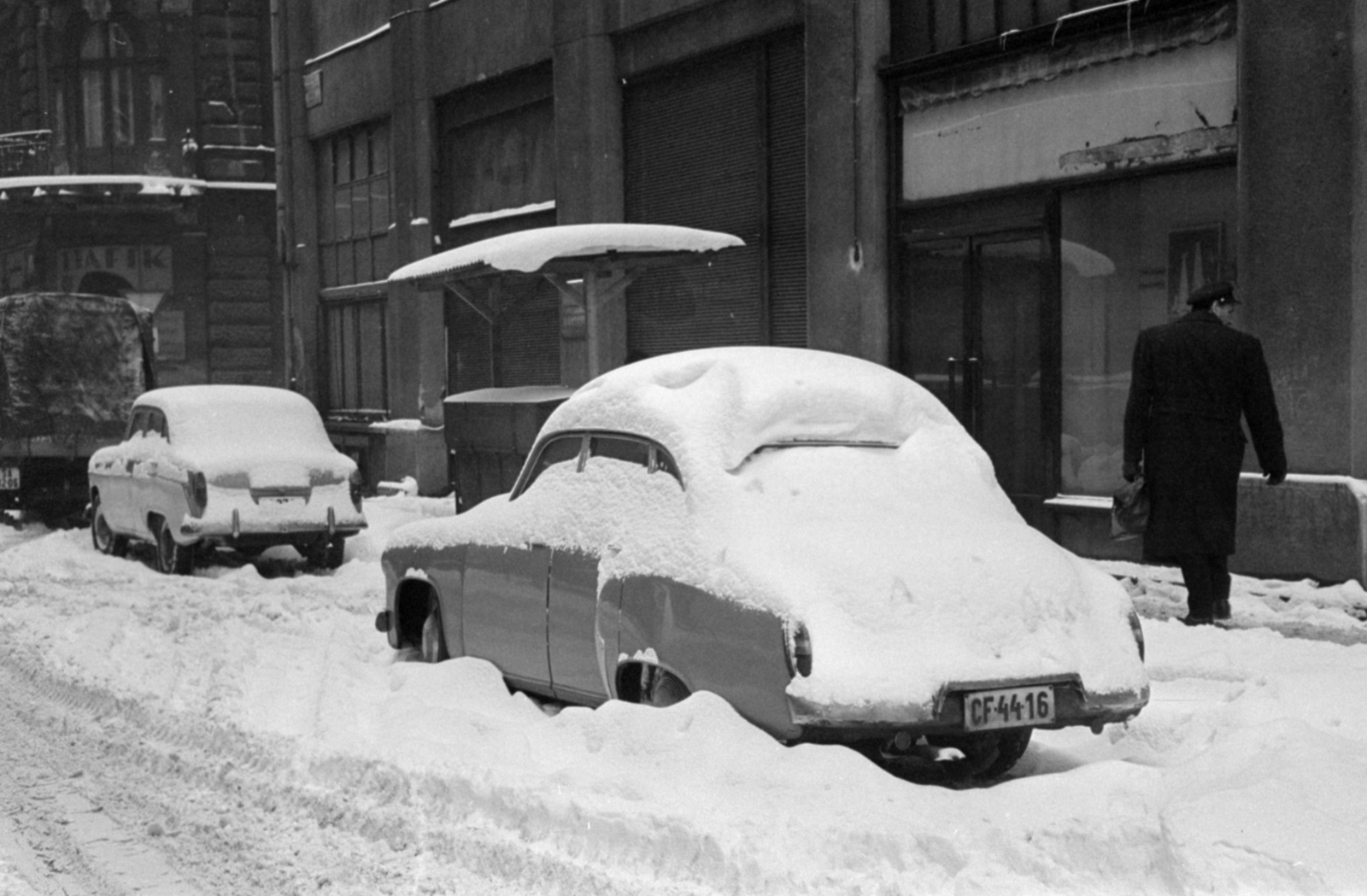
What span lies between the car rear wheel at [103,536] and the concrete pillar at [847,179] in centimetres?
675

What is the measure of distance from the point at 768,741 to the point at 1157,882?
152cm

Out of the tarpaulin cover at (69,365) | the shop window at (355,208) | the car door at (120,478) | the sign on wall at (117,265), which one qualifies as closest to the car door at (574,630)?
the car door at (120,478)

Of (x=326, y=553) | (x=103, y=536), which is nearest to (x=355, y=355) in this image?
(x=103, y=536)

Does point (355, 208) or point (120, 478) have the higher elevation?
point (355, 208)

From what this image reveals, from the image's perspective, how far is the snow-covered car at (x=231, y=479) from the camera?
1345cm

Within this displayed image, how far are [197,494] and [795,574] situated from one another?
338 inches

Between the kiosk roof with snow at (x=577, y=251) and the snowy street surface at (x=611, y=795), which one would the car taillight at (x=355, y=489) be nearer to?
the kiosk roof with snow at (x=577, y=251)

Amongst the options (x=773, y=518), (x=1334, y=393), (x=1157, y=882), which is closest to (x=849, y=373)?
(x=773, y=518)

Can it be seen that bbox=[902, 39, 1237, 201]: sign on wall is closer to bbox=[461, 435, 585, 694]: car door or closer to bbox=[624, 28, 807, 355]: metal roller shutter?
bbox=[624, 28, 807, 355]: metal roller shutter

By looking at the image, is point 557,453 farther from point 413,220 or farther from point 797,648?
point 413,220

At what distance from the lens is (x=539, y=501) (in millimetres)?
7570

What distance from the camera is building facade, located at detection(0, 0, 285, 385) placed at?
34219 millimetres

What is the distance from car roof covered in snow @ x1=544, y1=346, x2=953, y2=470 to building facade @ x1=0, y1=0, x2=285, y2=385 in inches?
1127

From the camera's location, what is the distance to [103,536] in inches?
630
